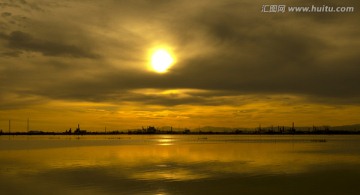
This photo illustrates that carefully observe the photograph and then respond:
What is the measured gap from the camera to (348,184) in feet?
101

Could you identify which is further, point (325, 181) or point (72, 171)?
point (72, 171)

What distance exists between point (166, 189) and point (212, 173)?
34.8 feet

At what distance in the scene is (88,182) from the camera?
31.5 metres

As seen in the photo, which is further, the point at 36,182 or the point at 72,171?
the point at 72,171

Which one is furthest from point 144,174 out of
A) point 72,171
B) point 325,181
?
point 325,181

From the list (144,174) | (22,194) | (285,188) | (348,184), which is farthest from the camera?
(144,174)

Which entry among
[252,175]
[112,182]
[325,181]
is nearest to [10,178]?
[112,182]

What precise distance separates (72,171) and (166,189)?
15.1 m

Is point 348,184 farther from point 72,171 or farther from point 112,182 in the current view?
point 72,171

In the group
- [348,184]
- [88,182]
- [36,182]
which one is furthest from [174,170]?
[348,184]

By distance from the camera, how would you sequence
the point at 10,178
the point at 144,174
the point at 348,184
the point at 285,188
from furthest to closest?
the point at 144,174, the point at 10,178, the point at 348,184, the point at 285,188

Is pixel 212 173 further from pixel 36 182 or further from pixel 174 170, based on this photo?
pixel 36 182

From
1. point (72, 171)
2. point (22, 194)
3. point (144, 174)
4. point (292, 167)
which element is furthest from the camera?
point (292, 167)

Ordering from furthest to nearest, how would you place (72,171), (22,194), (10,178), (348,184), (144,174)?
(72,171), (144,174), (10,178), (348,184), (22,194)
